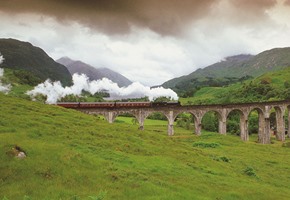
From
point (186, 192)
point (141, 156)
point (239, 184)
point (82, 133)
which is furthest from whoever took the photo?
point (82, 133)

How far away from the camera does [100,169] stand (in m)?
24.0

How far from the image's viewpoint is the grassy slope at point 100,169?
20078 mm

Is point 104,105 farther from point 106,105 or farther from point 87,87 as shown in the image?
point 87,87

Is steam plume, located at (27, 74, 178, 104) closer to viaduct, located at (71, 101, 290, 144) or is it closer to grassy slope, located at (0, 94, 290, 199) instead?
viaduct, located at (71, 101, 290, 144)

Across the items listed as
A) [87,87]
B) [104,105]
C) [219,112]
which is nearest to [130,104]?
[104,105]

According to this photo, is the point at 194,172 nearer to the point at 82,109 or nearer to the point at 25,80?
the point at 82,109

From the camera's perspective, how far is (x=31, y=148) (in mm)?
24125

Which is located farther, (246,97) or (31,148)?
(246,97)

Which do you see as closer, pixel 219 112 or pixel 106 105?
pixel 106 105

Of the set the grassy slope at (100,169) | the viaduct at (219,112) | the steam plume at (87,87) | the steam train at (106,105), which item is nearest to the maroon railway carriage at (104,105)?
the steam train at (106,105)

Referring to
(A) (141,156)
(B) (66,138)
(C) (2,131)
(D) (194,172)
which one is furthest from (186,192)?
(C) (2,131)

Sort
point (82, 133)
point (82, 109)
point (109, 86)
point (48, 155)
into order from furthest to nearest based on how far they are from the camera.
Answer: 1. point (109, 86)
2. point (82, 109)
3. point (82, 133)
4. point (48, 155)

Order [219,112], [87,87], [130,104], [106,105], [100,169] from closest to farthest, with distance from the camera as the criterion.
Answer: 1. [100,169]
2. [106,105]
3. [130,104]
4. [219,112]
5. [87,87]

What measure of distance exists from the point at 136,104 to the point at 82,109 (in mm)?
12455
